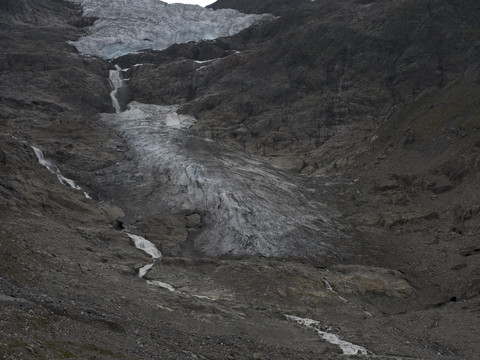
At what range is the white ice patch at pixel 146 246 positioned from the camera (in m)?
44.1

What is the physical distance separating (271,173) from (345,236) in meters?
16.8

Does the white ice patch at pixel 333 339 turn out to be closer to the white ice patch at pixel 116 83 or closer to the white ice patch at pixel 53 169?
the white ice patch at pixel 53 169

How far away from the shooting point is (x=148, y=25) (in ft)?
442

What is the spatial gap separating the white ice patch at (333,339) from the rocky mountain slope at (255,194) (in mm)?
195

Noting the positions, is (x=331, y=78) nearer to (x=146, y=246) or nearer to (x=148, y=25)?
(x=146, y=246)

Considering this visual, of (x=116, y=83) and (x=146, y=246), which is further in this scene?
(x=116, y=83)

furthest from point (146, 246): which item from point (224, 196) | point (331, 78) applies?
point (331, 78)

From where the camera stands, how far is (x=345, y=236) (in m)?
49.5

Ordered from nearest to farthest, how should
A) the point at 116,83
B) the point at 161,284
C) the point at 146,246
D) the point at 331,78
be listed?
1. the point at 161,284
2. the point at 146,246
3. the point at 331,78
4. the point at 116,83

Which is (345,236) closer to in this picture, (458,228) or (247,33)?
(458,228)

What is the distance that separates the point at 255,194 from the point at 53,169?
2246cm

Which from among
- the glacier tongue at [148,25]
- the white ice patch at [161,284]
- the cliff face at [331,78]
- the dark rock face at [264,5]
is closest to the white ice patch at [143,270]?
the white ice patch at [161,284]

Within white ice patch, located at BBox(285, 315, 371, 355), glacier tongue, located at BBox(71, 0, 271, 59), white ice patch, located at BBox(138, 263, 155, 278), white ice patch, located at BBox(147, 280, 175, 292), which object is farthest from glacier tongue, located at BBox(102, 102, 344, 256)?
glacier tongue, located at BBox(71, 0, 271, 59)

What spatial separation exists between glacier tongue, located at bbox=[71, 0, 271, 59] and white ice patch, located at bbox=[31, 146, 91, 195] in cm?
6286
